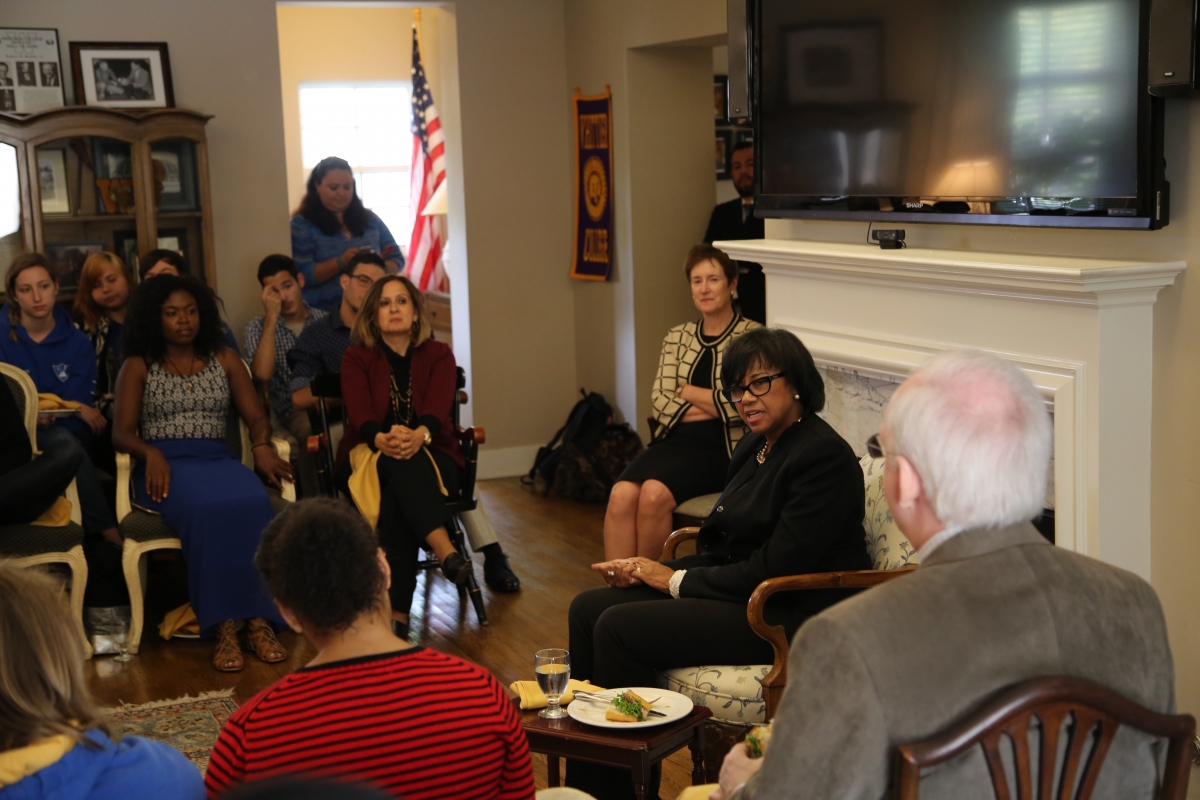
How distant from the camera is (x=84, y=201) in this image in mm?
5434

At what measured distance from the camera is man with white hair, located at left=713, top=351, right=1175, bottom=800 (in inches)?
55.6

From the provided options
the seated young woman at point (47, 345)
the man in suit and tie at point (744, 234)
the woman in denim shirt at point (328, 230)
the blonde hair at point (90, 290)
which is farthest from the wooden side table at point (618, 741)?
the woman in denim shirt at point (328, 230)

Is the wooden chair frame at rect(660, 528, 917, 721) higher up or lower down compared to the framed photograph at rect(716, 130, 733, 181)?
lower down

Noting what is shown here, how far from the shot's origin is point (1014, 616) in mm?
1452

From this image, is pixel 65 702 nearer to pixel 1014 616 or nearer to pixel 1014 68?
pixel 1014 616

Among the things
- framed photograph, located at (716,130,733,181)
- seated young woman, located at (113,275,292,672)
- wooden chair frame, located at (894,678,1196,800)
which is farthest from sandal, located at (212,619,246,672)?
framed photograph, located at (716,130,733,181)

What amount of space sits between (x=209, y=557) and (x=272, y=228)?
2.35m

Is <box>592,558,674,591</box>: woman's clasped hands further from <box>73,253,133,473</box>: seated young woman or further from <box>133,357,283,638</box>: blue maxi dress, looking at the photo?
<box>73,253,133,473</box>: seated young woman

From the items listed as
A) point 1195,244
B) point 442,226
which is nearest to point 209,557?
point 1195,244

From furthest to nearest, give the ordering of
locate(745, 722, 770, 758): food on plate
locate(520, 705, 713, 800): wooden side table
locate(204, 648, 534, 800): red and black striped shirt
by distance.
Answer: locate(520, 705, 713, 800): wooden side table → locate(745, 722, 770, 758): food on plate → locate(204, 648, 534, 800): red and black striped shirt

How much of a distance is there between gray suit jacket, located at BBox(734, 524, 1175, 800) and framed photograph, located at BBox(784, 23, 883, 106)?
230 cm

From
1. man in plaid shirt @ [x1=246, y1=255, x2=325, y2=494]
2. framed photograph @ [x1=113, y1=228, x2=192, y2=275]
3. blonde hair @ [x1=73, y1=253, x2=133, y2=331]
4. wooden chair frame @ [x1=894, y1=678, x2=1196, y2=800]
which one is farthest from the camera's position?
framed photograph @ [x1=113, y1=228, x2=192, y2=275]

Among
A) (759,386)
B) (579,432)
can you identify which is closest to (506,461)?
(579,432)

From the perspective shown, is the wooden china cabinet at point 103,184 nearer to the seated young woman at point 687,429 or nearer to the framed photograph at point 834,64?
the seated young woman at point 687,429
